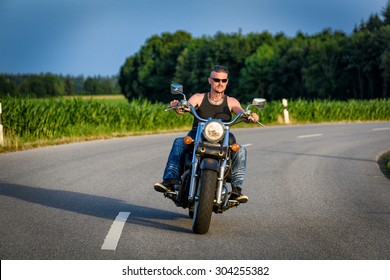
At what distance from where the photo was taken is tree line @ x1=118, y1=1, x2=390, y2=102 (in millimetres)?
86000

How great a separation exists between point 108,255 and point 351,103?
34.9m

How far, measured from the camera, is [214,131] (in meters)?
6.69

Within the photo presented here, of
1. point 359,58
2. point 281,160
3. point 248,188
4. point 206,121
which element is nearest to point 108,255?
point 206,121

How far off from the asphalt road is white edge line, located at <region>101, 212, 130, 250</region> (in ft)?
0.03

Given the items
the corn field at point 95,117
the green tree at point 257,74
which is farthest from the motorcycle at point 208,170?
the green tree at point 257,74

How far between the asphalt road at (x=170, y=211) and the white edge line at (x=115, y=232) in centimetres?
1

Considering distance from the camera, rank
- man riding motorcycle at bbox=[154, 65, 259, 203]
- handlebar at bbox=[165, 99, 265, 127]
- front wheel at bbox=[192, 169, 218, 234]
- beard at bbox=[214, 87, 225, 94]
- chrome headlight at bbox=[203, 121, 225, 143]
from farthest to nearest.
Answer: man riding motorcycle at bbox=[154, 65, 259, 203] → beard at bbox=[214, 87, 225, 94] → handlebar at bbox=[165, 99, 265, 127] → chrome headlight at bbox=[203, 121, 225, 143] → front wheel at bbox=[192, 169, 218, 234]

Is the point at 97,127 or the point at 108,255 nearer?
the point at 108,255

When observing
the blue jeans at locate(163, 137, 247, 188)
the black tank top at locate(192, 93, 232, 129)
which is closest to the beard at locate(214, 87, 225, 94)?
the black tank top at locate(192, 93, 232, 129)

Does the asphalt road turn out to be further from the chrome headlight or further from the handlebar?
the handlebar

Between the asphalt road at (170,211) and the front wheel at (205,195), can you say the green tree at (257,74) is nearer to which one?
the asphalt road at (170,211)

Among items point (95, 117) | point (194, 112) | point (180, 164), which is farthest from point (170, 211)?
point (95, 117)

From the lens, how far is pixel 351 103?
38938mm
